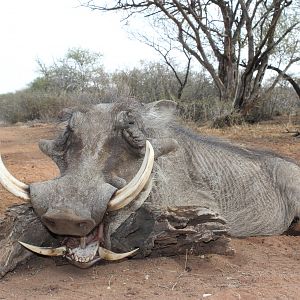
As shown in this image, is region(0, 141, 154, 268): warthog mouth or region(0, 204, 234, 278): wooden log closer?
region(0, 141, 154, 268): warthog mouth

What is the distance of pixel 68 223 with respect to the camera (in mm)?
2363

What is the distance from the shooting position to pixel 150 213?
3.13 metres

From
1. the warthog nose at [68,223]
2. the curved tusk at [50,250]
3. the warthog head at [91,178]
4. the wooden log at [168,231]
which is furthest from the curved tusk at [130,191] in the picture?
the wooden log at [168,231]

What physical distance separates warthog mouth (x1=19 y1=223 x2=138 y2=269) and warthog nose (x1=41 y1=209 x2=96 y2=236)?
196 millimetres

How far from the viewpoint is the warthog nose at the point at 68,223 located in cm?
235

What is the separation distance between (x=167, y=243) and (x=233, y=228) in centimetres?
119

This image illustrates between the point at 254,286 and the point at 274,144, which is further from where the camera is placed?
the point at 274,144

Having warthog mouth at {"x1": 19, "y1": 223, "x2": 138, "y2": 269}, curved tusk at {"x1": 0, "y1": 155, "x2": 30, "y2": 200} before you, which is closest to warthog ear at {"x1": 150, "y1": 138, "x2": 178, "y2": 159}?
warthog mouth at {"x1": 19, "y1": 223, "x2": 138, "y2": 269}

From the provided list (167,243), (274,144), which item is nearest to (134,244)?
(167,243)

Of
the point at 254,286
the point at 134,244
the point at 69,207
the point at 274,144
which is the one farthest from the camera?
the point at 274,144

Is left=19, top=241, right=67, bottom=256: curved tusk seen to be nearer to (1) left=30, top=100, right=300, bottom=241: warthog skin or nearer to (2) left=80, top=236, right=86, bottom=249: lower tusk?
(2) left=80, top=236, right=86, bottom=249: lower tusk

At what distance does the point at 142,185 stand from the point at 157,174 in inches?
36.5

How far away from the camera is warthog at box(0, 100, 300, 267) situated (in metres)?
2.51

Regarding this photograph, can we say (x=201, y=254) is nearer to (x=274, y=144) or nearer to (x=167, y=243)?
(x=167, y=243)
